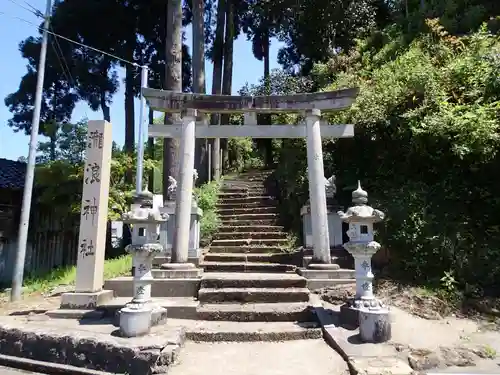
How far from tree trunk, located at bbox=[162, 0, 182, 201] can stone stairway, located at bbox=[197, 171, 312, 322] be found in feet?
7.01

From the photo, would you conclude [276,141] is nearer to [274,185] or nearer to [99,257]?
[274,185]

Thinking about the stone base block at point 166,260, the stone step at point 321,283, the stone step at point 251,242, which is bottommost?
the stone step at point 321,283

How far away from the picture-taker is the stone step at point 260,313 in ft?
20.0

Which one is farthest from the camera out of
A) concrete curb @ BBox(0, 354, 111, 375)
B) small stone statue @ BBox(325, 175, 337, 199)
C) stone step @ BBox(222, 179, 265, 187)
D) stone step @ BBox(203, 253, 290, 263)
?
stone step @ BBox(222, 179, 265, 187)

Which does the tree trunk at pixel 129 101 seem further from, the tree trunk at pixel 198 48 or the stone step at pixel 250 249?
the stone step at pixel 250 249

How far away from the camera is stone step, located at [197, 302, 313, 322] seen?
6.08 meters

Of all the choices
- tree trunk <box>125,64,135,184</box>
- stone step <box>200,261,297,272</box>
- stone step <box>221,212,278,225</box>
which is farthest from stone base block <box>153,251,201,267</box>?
tree trunk <box>125,64,135,184</box>

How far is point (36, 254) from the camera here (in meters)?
15.4

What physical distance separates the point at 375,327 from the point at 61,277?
32.9 feet

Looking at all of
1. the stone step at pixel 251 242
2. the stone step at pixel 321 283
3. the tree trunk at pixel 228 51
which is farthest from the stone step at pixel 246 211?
the tree trunk at pixel 228 51

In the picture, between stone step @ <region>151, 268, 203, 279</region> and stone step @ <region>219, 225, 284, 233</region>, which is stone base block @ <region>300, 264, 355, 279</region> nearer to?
stone step @ <region>151, 268, 203, 279</region>

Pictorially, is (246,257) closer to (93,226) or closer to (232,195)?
(93,226)

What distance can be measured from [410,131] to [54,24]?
17088mm

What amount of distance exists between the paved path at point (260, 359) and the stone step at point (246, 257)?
355 centimetres
